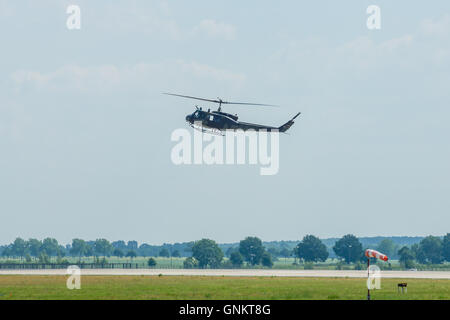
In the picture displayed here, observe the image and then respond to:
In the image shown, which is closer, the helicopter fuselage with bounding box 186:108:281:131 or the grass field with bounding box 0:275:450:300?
the grass field with bounding box 0:275:450:300

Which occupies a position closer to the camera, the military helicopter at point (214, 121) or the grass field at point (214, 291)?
the grass field at point (214, 291)

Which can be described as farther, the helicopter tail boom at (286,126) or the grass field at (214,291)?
the helicopter tail boom at (286,126)

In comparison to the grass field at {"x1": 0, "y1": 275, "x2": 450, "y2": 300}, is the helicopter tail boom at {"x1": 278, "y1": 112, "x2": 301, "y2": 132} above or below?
above

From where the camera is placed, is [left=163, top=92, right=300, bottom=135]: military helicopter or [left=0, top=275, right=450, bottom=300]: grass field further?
[left=163, top=92, right=300, bottom=135]: military helicopter

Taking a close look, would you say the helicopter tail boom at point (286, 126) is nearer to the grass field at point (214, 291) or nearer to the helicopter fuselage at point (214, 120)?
the helicopter fuselage at point (214, 120)

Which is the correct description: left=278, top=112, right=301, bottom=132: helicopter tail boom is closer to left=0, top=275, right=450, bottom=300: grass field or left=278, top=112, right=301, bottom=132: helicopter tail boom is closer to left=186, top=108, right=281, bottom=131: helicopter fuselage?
left=186, top=108, right=281, bottom=131: helicopter fuselage

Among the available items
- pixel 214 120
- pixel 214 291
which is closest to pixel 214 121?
pixel 214 120

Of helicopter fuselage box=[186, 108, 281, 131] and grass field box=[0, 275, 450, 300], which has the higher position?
helicopter fuselage box=[186, 108, 281, 131]

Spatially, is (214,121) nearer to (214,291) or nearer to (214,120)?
(214,120)

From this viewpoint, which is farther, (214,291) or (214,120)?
(214,120)

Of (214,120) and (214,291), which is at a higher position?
(214,120)

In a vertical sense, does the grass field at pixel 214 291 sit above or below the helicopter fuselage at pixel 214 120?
below
